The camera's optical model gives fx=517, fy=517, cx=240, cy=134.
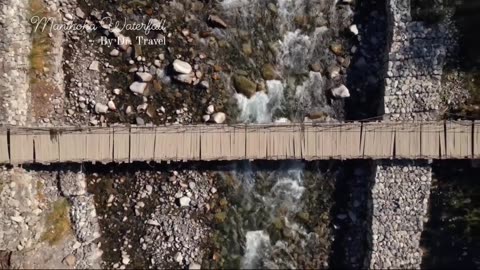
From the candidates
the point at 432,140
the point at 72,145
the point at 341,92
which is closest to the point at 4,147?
the point at 72,145

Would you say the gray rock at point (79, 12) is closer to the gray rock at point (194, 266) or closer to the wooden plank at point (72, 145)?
the wooden plank at point (72, 145)

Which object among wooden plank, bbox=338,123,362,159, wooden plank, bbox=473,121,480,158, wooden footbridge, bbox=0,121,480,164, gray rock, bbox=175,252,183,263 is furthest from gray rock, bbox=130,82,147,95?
wooden plank, bbox=473,121,480,158

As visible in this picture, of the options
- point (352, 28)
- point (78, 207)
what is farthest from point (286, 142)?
point (78, 207)

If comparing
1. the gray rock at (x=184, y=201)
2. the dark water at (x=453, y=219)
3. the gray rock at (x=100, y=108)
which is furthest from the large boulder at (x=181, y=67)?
the dark water at (x=453, y=219)

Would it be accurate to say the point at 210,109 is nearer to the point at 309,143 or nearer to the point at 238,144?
the point at 238,144

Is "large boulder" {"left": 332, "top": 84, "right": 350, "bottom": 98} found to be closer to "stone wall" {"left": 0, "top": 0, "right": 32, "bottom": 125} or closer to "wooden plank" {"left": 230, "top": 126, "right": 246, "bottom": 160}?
"wooden plank" {"left": 230, "top": 126, "right": 246, "bottom": 160}

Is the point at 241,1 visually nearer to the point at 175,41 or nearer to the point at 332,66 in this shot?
the point at 175,41
